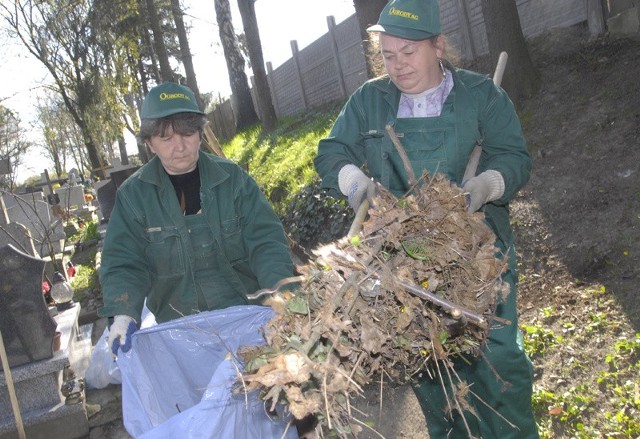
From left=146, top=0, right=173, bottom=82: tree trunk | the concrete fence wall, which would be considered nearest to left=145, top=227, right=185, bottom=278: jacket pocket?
the concrete fence wall

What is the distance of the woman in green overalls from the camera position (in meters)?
2.46

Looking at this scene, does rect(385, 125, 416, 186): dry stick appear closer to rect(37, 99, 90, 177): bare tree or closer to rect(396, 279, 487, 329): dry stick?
rect(396, 279, 487, 329): dry stick

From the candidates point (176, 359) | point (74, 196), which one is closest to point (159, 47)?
point (74, 196)

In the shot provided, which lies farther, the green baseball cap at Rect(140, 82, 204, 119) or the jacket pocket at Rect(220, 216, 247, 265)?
the jacket pocket at Rect(220, 216, 247, 265)

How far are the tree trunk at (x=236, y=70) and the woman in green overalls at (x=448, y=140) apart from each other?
15802mm

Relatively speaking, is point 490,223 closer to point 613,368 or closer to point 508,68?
point 613,368

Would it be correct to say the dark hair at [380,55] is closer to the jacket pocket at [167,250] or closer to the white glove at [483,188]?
the white glove at [483,188]

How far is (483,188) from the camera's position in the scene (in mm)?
2254

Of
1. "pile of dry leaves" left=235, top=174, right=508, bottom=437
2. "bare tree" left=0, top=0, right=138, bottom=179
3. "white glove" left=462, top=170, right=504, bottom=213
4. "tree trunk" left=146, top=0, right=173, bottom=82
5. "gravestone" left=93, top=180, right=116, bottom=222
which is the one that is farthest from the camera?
"bare tree" left=0, top=0, right=138, bottom=179

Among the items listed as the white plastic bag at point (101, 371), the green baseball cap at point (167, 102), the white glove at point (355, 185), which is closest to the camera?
the white glove at point (355, 185)

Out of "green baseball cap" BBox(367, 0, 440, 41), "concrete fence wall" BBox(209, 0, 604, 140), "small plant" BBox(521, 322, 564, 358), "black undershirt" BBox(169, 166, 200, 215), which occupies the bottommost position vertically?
"small plant" BBox(521, 322, 564, 358)

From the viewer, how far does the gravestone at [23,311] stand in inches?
172

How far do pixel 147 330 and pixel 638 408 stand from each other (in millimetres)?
2328

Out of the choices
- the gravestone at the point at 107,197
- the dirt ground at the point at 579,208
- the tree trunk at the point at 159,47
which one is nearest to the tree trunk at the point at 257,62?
the tree trunk at the point at 159,47
